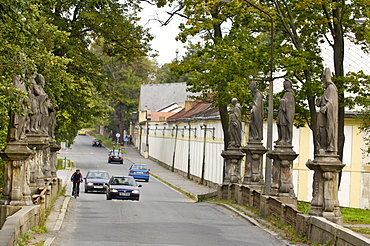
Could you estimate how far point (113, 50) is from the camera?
98.0ft

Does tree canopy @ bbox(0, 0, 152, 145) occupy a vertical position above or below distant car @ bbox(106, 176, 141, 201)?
above

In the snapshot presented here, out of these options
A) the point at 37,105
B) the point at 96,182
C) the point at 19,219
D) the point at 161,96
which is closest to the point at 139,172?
the point at 96,182

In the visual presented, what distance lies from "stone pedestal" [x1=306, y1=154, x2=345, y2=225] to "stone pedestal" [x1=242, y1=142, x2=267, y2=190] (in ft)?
27.9

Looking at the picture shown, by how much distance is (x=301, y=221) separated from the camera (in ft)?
43.9

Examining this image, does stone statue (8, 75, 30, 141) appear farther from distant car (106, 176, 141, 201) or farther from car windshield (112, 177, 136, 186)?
A: car windshield (112, 177, 136, 186)

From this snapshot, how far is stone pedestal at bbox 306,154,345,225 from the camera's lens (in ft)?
42.5

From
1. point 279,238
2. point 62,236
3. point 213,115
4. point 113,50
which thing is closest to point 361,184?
point 213,115

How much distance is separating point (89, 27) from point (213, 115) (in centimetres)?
2116

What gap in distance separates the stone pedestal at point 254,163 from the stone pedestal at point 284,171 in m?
3.43

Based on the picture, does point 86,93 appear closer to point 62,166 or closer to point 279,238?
point 279,238

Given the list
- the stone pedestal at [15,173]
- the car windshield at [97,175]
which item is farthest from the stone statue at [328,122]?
the car windshield at [97,175]

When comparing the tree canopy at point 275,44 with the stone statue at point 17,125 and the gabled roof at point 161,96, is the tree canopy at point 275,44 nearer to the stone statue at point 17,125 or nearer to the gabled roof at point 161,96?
the stone statue at point 17,125

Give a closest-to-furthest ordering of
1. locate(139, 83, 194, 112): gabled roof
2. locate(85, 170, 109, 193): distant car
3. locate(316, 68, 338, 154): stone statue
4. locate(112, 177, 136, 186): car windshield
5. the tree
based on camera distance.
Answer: locate(316, 68, 338, 154): stone statue < the tree < locate(112, 177, 136, 186): car windshield < locate(85, 170, 109, 193): distant car < locate(139, 83, 194, 112): gabled roof

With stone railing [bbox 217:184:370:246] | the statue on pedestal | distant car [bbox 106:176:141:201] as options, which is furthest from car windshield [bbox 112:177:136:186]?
the statue on pedestal
